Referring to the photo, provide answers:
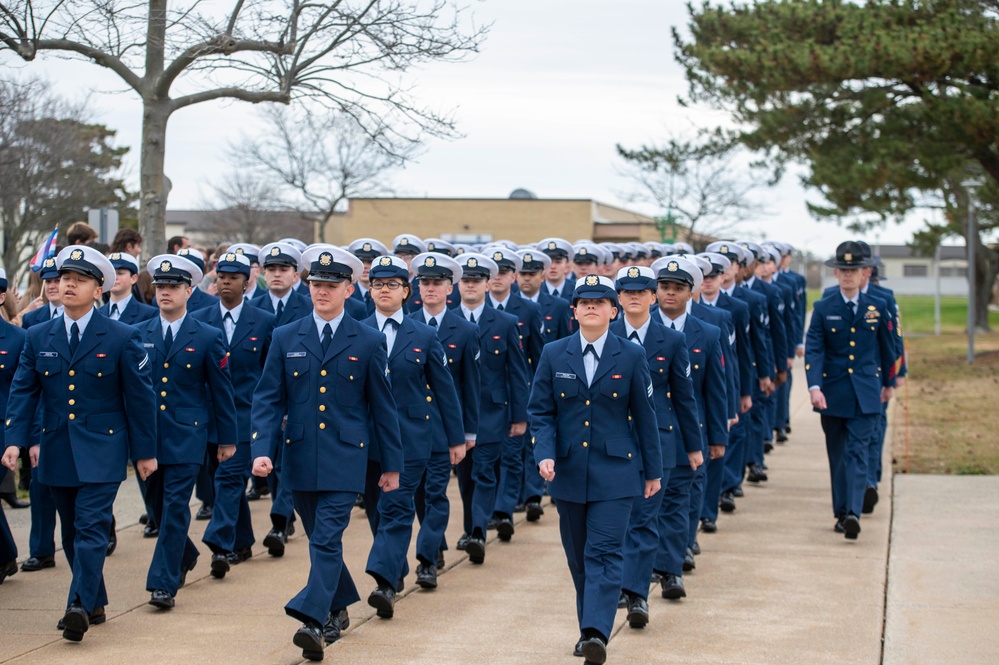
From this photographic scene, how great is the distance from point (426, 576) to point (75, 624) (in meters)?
2.26

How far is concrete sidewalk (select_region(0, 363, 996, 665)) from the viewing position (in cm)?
725

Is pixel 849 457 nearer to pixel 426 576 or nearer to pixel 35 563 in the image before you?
pixel 426 576

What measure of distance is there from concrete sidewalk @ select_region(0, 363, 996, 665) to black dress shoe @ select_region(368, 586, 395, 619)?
71mm

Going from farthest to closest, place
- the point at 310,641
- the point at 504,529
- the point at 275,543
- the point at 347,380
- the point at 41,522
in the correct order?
1. the point at 504,529
2. the point at 275,543
3. the point at 41,522
4. the point at 347,380
5. the point at 310,641

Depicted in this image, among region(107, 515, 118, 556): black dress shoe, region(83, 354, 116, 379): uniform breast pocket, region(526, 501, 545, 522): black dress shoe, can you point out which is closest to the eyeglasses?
region(83, 354, 116, 379): uniform breast pocket

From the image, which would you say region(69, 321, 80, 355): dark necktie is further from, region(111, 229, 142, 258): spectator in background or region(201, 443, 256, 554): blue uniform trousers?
region(111, 229, 142, 258): spectator in background

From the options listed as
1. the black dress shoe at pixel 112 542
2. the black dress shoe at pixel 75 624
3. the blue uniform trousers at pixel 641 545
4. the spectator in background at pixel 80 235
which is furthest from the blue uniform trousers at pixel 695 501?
the spectator in background at pixel 80 235

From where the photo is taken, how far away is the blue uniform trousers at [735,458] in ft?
39.2

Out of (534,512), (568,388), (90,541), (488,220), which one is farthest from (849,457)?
(488,220)

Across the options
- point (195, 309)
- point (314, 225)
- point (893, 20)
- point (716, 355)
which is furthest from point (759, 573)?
point (314, 225)

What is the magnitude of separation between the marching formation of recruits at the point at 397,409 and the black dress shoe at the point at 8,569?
0.07 m

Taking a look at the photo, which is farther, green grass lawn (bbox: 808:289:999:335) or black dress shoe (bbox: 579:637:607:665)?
green grass lawn (bbox: 808:289:999:335)

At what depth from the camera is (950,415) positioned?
2050 centimetres

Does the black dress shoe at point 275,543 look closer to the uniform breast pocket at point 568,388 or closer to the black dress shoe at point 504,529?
the black dress shoe at point 504,529
